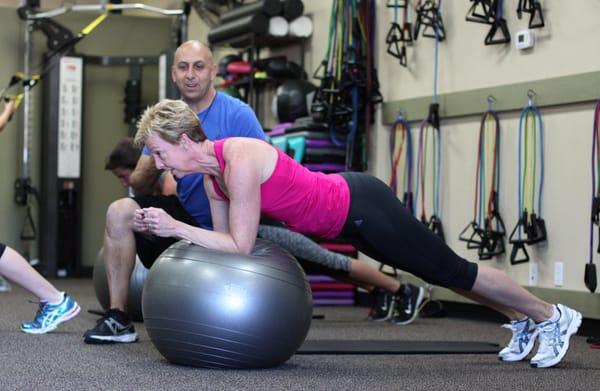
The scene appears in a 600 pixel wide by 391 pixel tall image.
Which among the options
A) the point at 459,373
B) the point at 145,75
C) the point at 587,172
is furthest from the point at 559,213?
the point at 145,75

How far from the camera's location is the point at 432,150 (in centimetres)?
562

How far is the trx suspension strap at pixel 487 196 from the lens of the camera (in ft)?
16.6

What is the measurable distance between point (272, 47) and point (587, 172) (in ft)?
10.6

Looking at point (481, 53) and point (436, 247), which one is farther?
point (481, 53)

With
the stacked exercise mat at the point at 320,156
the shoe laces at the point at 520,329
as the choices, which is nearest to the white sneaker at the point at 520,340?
the shoe laces at the point at 520,329

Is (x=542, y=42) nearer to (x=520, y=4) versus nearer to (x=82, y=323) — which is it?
(x=520, y=4)

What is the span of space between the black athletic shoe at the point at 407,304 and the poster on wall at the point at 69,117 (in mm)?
4043

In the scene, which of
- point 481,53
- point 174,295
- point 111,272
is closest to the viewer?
point 174,295

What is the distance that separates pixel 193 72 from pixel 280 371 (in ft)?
4.29

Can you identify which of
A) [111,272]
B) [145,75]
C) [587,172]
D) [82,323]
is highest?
[145,75]

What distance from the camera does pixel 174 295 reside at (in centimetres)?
306

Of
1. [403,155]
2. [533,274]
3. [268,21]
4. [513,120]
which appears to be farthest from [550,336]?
[268,21]

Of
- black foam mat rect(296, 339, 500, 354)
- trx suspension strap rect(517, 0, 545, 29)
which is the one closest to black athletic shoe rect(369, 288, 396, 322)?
black foam mat rect(296, 339, 500, 354)

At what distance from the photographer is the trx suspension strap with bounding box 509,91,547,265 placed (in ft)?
15.7
